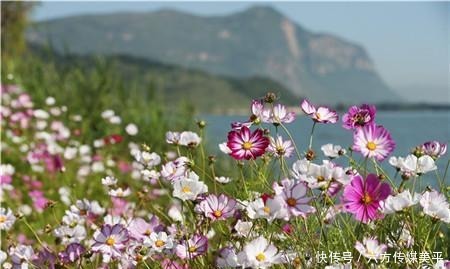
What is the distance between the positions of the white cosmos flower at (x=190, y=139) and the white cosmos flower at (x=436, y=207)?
2.75 ft

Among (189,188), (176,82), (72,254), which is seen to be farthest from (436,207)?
(176,82)

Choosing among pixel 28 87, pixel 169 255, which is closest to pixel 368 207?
pixel 169 255

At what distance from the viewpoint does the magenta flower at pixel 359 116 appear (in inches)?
85.7

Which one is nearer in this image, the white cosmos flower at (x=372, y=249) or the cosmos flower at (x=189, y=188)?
the white cosmos flower at (x=372, y=249)

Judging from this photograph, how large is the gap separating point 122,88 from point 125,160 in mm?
1693

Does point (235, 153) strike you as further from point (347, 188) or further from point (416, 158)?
point (416, 158)

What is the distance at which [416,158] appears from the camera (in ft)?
6.99

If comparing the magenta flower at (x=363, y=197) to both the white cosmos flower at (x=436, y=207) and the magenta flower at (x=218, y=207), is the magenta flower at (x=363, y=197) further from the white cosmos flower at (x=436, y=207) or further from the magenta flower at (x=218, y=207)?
the magenta flower at (x=218, y=207)

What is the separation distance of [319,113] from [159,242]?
64cm

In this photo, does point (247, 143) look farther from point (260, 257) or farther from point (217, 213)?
point (260, 257)

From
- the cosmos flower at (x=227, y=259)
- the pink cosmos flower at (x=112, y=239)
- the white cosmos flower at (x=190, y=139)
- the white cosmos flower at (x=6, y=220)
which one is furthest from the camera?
the white cosmos flower at (x=6, y=220)

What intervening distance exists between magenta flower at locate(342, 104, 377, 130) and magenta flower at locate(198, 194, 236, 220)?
43cm

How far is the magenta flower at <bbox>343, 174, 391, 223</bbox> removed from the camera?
6.41 ft

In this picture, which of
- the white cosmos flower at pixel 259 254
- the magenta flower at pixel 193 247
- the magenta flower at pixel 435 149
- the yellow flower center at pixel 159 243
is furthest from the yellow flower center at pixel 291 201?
the magenta flower at pixel 435 149
